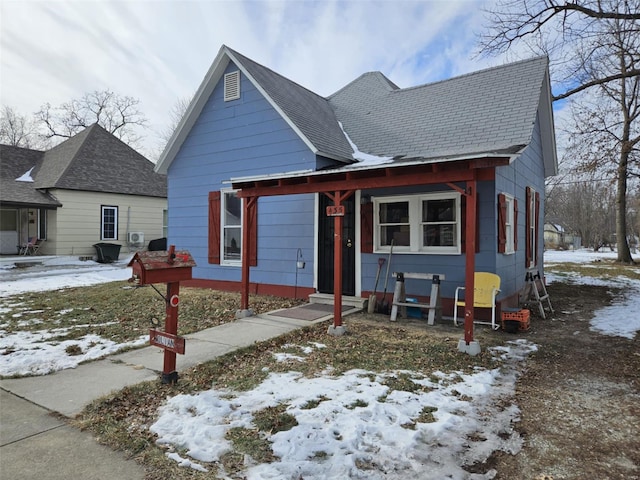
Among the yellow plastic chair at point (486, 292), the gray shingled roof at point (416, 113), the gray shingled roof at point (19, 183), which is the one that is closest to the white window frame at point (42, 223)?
the gray shingled roof at point (19, 183)

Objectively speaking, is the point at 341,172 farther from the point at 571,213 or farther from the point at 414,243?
the point at 571,213

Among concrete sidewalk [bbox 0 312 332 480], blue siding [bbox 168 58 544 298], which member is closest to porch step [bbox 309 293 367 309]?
blue siding [bbox 168 58 544 298]

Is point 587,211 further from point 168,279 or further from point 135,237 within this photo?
point 168,279

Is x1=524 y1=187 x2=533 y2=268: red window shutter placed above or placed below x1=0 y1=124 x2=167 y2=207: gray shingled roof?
below

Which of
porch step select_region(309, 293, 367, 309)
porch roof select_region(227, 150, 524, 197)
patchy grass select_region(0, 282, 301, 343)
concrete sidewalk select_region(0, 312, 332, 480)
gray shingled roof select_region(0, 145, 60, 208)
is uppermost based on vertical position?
gray shingled roof select_region(0, 145, 60, 208)

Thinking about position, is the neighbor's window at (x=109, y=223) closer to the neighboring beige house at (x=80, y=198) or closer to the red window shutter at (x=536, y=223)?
the neighboring beige house at (x=80, y=198)

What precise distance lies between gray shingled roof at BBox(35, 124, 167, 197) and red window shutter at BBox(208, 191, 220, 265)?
10.8 meters

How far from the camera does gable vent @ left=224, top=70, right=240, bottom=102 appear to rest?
9664mm

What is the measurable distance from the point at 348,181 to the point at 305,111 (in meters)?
4.24

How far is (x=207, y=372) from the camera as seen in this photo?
4.32 metres

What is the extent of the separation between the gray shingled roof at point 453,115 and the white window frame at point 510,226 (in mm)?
1199

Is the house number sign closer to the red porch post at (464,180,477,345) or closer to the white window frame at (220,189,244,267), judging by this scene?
the red porch post at (464,180,477,345)

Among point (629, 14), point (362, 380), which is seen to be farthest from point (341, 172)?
point (629, 14)

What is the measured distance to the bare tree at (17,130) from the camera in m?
37.1
